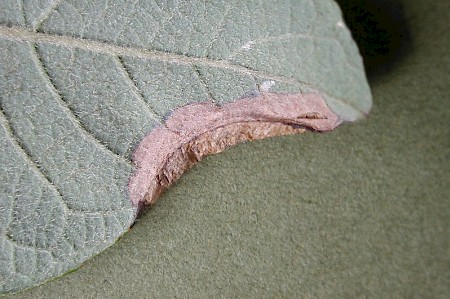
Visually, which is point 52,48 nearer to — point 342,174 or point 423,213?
point 342,174

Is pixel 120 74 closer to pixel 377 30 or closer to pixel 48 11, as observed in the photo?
pixel 48 11

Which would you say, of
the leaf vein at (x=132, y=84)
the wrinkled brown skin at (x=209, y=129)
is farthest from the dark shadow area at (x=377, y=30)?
the leaf vein at (x=132, y=84)

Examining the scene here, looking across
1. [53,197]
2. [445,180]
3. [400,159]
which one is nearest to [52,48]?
[53,197]

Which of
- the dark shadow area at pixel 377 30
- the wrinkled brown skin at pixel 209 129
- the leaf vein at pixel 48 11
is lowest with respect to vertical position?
the dark shadow area at pixel 377 30

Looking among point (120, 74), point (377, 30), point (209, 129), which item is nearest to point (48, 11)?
point (120, 74)

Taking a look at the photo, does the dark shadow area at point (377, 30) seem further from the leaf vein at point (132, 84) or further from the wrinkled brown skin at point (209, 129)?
the leaf vein at point (132, 84)

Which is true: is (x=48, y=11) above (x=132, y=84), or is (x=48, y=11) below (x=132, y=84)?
above
